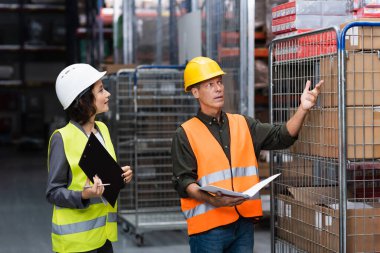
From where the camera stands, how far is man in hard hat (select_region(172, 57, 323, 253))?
3.61 m

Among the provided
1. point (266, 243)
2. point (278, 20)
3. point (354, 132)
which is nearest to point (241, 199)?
point (354, 132)

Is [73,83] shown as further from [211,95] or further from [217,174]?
[217,174]

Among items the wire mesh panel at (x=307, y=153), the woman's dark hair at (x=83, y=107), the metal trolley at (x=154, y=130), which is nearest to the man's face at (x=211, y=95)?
the wire mesh panel at (x=307, y=153)

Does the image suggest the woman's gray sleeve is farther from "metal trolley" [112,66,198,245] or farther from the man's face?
"metal trolley" [112,66,198,245]

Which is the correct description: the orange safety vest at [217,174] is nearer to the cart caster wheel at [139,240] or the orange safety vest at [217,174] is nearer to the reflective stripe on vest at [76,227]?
the reflective stripe on vest at [76,227]

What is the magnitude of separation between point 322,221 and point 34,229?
5106 millimetres

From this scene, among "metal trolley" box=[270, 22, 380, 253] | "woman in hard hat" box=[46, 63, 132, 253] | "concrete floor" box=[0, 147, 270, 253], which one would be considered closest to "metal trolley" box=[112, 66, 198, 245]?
"concrete floor" box=[0, 147, 270, 253]

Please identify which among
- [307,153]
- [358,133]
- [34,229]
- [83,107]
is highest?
[83,107]

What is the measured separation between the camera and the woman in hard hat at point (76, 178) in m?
3.47

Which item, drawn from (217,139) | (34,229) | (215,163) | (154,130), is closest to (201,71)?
(217,139)

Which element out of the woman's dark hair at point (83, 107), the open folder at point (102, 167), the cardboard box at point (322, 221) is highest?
the woman's dark hair at point (83, 107)

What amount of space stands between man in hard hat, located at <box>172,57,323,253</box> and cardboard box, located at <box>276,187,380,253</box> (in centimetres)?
31

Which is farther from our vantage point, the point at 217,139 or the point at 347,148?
the point at 217,139

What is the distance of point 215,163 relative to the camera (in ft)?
12.0
